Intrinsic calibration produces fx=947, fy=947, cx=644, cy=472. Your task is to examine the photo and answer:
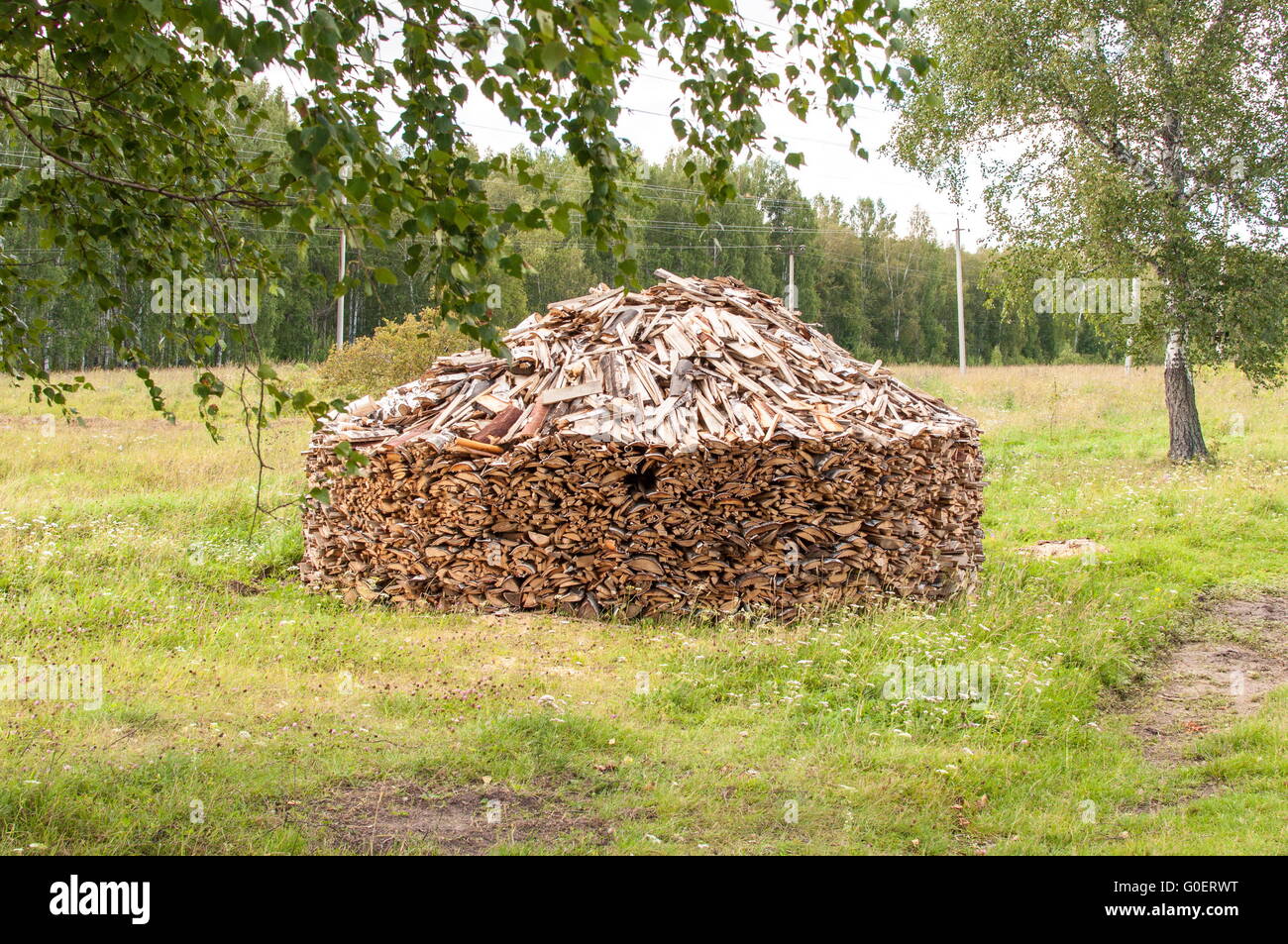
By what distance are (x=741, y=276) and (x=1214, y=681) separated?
4197 cm

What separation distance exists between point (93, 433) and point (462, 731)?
14831mm

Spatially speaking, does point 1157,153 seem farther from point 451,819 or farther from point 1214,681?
point 451,819

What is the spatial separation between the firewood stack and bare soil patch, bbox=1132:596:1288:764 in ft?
7.85

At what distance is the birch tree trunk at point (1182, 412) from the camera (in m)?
17.6

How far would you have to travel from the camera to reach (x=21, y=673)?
6.85 metres

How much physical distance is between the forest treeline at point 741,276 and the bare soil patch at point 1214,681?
1048 cm

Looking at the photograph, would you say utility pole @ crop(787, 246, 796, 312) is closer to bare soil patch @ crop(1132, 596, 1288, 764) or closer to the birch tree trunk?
the birch tree trunk

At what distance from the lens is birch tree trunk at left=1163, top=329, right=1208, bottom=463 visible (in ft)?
57.6

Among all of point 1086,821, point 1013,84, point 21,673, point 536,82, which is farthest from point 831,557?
point 1013,84

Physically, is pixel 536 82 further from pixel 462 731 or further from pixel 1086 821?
pixel 1086 821

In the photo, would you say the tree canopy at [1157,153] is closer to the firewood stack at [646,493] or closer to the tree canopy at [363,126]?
the firewood stack at [646,493]

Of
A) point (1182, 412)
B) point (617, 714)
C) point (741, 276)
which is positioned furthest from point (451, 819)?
point (741, 276)

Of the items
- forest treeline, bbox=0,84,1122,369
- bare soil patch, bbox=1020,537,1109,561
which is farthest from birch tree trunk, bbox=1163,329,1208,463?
bare soil patch, bbox=1020,537,1109,561

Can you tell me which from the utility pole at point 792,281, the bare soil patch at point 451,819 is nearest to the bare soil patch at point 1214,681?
the bare soil patch at point 451,819
